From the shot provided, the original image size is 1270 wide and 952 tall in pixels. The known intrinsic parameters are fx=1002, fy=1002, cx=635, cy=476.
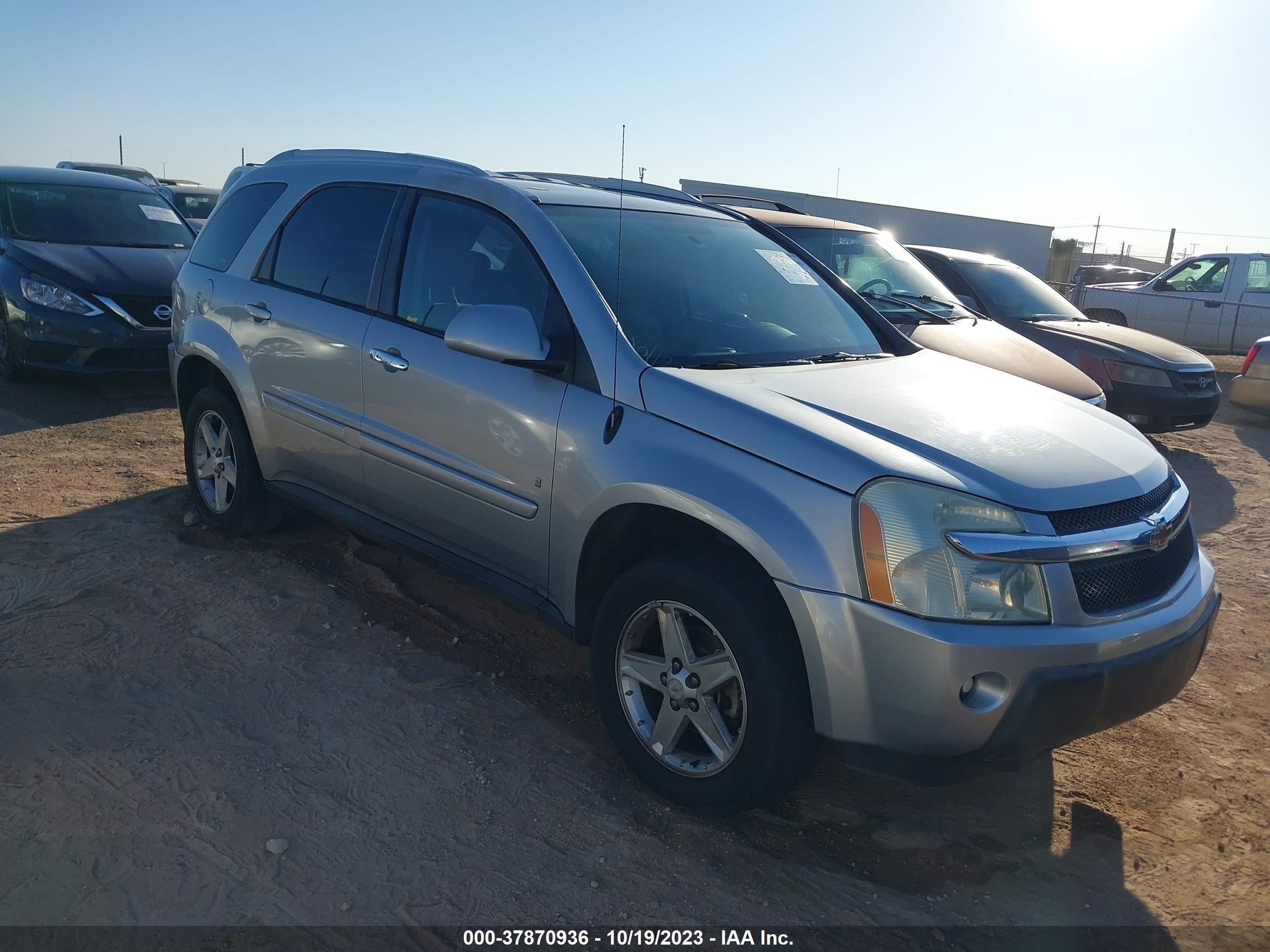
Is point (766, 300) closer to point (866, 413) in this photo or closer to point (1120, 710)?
point (866, 413)

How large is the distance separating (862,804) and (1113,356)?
6.38 m

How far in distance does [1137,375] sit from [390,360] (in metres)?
6.73

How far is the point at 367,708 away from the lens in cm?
366

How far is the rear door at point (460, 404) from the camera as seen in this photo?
3449 millimetres

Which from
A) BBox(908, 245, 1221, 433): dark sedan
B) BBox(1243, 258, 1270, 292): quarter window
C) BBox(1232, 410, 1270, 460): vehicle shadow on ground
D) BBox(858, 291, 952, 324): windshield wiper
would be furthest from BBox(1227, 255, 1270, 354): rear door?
BBox(858, 291, 952, 324): windshield wiper

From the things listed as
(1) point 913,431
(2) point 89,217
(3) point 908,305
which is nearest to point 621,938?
(1) point 913,431

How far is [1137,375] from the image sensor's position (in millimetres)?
8281

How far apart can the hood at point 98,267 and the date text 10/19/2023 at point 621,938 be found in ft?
23.2

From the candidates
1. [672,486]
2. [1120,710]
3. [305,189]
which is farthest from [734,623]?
[305,189]

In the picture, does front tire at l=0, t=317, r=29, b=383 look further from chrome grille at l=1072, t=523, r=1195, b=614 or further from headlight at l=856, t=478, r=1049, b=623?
chrome grille at l=1072, t=523, r=1195, b=614

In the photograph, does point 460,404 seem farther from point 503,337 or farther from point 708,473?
point 708,473

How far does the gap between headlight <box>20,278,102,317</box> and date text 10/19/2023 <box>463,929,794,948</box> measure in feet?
23.1

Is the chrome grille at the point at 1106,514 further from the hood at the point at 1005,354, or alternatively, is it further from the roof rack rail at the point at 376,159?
the hood at the point at 1005,354

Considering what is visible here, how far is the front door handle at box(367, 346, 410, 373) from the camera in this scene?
3.86 meters
